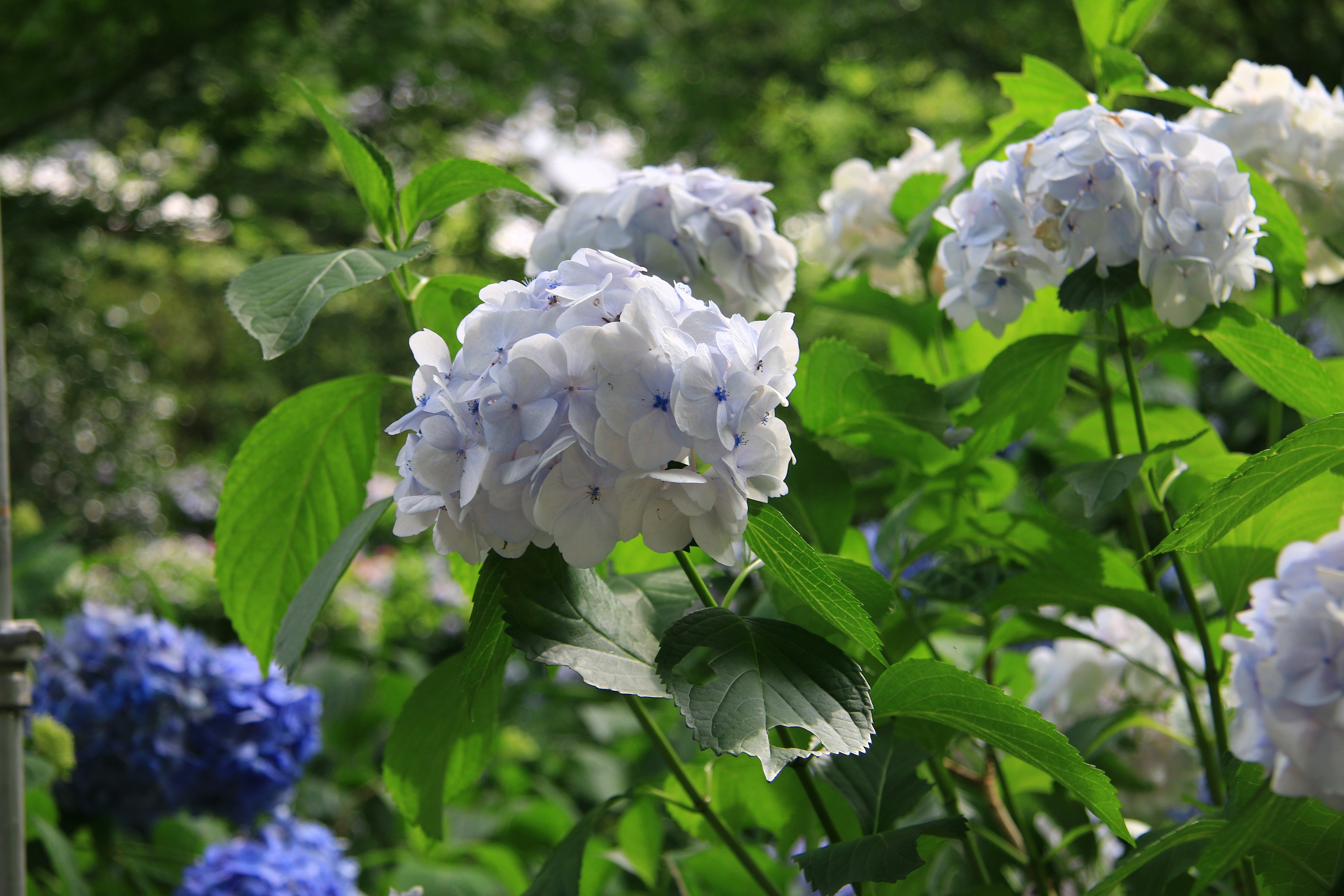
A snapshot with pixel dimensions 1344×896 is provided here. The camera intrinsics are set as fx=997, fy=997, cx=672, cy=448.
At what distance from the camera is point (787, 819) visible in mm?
785

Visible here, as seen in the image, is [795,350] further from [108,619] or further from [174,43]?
[174,43]

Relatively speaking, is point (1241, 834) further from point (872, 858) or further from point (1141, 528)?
point (1141, 528)

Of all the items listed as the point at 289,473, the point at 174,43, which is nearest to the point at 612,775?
the point at 289,473

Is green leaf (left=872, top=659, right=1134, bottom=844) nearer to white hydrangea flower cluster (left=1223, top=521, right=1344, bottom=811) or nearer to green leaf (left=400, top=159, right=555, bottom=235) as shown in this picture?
white hydrangea flower cluster (left=1223, top=521, right=1344, bottom=811)

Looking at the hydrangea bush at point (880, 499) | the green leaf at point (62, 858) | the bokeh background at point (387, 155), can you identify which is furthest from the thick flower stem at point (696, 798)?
the bokeh background at point (387, 155)

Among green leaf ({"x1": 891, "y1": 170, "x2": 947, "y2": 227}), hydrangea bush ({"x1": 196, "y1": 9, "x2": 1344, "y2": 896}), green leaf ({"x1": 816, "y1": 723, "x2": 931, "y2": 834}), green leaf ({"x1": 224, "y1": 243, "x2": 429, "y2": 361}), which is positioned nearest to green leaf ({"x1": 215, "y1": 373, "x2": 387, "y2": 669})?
hydrangea bush ({"x1": 196, "y1": 9, "x2": 1344, "y2": 896})

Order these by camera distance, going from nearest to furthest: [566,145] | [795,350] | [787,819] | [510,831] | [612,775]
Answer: [795,350] < [787,819] < [510,831] < [612,775] < [566,145]

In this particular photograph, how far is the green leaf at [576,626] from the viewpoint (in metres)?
0.47

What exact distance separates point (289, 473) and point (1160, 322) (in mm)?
641

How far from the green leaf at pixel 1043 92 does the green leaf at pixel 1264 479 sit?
36 cm

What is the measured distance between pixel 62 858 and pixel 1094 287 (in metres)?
1.15

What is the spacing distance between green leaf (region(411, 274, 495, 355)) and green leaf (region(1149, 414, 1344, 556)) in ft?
1.49

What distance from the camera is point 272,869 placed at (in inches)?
48.3

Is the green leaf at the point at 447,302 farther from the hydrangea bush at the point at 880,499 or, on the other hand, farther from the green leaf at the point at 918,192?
the green leaf at the point at 918,192
